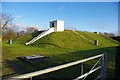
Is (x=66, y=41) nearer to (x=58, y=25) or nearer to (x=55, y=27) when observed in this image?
(x=58, y=25)

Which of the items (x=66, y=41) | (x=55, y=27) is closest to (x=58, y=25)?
(x=55, y=27)

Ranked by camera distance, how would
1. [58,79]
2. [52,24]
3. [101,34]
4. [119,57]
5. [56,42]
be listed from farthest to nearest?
1. [101,34]
2. [52,24]
3. [56,42]
4. [58,79]
5. [119,57]

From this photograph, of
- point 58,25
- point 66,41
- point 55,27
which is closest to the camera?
point 66,41

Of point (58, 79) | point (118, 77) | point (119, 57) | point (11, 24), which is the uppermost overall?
point (11, 24)

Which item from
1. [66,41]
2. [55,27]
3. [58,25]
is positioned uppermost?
[58,25]

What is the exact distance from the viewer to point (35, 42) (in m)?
30.0

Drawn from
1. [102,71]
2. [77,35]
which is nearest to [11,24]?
[77,35]

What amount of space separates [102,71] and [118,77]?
55 centimetres

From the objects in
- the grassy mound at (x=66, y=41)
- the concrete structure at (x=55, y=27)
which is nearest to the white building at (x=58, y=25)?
the concrete structure at (x=55, y=27)

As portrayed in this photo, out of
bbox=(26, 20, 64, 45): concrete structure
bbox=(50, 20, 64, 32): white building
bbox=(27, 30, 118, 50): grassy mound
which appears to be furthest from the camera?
bbox=(50, 20, 64, 32): white building

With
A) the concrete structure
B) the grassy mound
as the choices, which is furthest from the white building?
the grassy mound

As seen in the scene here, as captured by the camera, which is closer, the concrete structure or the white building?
the concrete structure

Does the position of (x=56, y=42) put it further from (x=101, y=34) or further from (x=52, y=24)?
(x=101, y=34)

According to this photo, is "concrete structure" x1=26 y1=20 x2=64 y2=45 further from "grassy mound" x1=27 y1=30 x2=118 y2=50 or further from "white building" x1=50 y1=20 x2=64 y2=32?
"grassy mound" x1=27 y1=30 x2=118 y2=50
